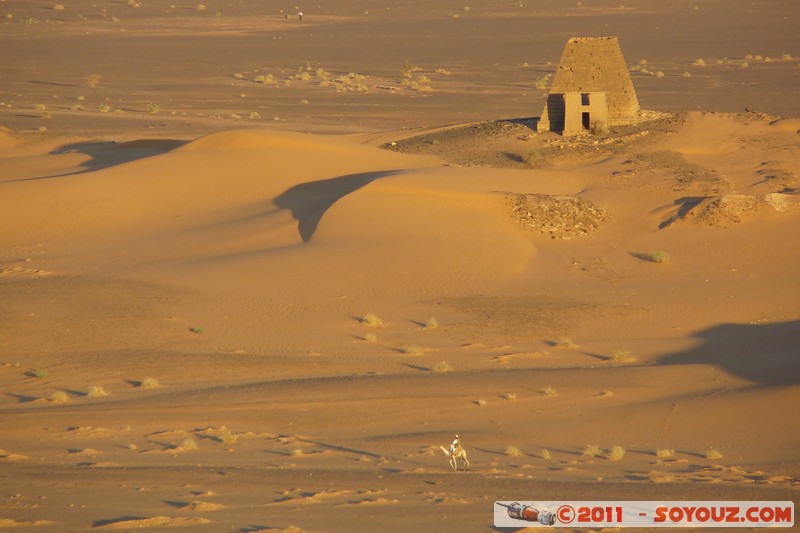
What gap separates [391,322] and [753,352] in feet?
18.4

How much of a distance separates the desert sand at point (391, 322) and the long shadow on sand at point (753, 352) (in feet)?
0.25

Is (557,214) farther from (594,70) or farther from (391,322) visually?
(594,70)

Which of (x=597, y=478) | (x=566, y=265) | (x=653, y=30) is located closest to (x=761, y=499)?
(x=597, y=478)

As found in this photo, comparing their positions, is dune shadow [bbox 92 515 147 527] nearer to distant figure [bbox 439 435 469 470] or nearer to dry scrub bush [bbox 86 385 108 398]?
distant figure [bbox 439 435 469 470]

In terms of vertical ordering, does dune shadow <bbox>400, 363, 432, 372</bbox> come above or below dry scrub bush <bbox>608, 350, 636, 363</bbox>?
above

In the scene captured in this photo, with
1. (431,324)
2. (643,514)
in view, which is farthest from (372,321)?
(643,514)

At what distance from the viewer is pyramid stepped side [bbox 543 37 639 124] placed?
27.4 m

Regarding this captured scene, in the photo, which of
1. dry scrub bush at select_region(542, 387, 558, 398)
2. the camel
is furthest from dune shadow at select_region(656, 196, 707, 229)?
the camel

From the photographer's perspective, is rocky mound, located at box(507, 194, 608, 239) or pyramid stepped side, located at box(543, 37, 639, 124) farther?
pyramid stepped side, located at box(543, 37, 639, 124)

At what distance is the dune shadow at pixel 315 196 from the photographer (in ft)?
74.4

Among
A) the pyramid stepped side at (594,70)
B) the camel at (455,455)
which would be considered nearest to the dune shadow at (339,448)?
the camel at (455,455)

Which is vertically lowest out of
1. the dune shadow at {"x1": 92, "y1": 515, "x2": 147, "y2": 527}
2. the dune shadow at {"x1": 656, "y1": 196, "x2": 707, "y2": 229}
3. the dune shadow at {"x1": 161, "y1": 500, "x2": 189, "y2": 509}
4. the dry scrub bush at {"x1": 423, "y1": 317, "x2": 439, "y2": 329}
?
the dry scrub bush at {"x1": 423, "y1": 317, "x2": 439, "y2": 329}

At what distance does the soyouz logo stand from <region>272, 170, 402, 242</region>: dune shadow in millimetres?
13108

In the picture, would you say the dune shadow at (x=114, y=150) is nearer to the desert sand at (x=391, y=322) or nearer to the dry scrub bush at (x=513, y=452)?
the desert sand at (x=391, y=322)
